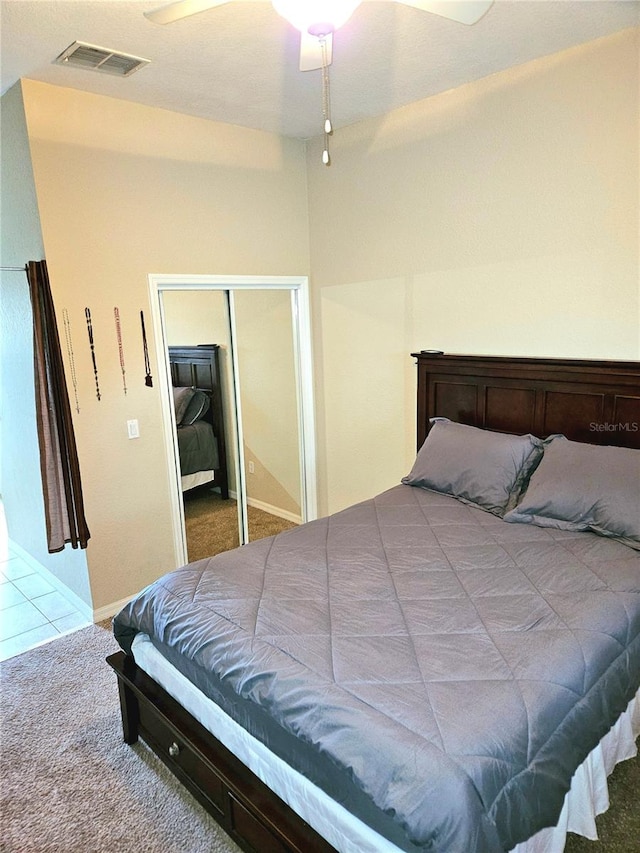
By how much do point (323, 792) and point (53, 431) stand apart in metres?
2.17

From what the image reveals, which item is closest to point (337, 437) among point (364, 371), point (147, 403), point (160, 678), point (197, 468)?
point (364, 371)

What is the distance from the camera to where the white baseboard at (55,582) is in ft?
10.5

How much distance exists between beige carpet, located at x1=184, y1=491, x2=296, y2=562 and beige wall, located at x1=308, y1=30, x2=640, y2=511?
2.48 ft

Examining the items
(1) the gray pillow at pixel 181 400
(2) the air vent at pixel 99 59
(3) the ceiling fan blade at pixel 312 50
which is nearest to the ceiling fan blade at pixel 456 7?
(3) the ceiling fan blade at pixel 312 50

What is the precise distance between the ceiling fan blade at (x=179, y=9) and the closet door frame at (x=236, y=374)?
1689mm

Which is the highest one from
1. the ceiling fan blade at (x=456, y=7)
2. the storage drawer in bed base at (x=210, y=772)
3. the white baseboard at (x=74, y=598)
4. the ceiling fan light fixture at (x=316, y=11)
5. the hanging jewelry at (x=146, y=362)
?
the ceiling fan blade at (x=456, y=7)

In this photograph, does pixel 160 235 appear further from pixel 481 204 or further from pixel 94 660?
pixel 94 660

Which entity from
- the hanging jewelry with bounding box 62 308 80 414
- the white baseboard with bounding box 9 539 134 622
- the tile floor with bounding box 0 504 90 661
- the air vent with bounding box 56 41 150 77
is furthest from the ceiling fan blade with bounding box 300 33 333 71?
the tile floor with bounding box 0 504 90 661

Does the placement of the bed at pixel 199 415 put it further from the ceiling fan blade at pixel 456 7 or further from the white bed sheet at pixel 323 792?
the ceiling fan blade at pixel 456 7

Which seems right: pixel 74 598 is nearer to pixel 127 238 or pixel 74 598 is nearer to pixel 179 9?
pixel 127 238

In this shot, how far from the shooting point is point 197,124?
10.7ft

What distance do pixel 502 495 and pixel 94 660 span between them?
220cm

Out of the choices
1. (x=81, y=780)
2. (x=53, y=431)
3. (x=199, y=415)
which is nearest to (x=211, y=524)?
(x=199, y=415)

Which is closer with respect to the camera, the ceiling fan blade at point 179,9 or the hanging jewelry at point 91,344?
the ceiling fan blade at point 179,9
